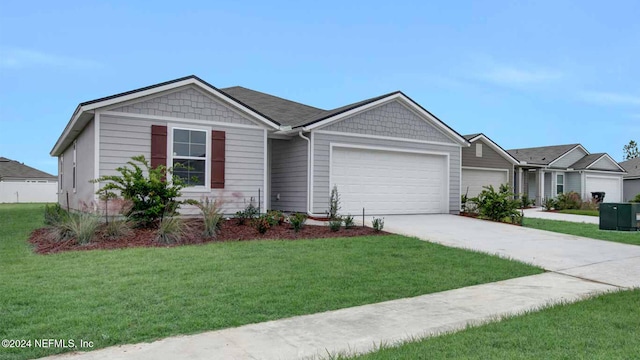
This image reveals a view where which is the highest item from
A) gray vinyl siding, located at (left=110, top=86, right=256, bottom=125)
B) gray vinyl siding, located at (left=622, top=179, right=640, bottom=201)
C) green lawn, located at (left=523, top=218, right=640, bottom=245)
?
gray vinyl siding, located at (left=110, top=86, right=256, bottom=125)

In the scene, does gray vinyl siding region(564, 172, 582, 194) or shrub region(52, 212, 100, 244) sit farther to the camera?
gray vinyl siding region(564, 172, 582, 194)

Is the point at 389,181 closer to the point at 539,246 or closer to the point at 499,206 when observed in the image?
the point at 499,206

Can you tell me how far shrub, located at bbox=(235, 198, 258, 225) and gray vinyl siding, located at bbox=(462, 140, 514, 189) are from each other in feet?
39.6

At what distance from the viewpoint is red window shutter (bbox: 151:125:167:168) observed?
37.6ft

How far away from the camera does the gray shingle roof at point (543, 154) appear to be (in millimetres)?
28023

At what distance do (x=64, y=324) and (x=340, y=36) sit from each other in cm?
1514

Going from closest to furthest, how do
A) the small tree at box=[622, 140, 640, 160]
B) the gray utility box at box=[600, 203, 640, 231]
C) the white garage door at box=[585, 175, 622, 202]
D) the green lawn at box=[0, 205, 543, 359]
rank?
the green lawn at box=[0, 205, 543, 359] → the gray utility box at box=[600, 203, 640, 231] → the white garage door at box=[585, 175, 622, 202] → the small tree at box=[622, 140, 640, 160]

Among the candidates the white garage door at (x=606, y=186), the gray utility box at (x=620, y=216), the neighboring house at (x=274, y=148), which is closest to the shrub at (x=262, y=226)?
the neighboring house at (x=274, y=148)

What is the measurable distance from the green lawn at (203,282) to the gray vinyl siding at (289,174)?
4949mm

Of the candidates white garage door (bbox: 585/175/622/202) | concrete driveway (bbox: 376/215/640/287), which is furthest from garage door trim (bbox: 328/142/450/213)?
white garage door (bbox: 585/175/622/202)

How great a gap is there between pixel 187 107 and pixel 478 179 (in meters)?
15.0

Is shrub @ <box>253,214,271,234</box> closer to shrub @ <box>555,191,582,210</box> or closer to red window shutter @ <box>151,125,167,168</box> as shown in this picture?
red window shutter @ <box>151,125,167,168</box>

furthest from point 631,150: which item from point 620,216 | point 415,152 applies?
→ point 415,152

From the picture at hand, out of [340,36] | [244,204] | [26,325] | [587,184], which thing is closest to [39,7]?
[244,204]
